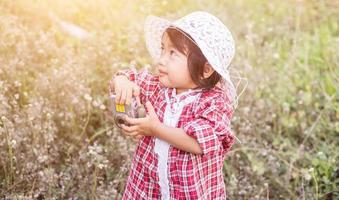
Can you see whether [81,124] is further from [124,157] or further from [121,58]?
[121,58]

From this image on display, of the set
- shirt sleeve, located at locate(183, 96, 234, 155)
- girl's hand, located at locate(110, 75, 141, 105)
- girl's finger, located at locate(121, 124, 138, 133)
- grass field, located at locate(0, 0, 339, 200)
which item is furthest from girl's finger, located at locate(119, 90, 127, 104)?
grass field, located at locate(0, 0, 339, 200)

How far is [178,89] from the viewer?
277 cm

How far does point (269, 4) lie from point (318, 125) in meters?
2.14

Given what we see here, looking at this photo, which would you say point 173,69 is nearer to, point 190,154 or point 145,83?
point 145,83

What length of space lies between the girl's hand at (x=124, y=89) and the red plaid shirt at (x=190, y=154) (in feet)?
0.29

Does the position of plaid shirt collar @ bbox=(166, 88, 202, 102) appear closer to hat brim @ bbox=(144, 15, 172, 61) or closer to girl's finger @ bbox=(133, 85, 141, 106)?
girl's finger @ bbox=(133, 85, 141, 106)

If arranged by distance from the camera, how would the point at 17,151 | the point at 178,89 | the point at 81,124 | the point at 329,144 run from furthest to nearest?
the point at 329,144, the point at 81,124, the point at 17,151, the point at 178,89

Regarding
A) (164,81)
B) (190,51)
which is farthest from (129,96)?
(190,51)

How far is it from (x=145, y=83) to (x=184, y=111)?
0.94 ft

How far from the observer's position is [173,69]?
2.64 metres

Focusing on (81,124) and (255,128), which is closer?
(81,124)

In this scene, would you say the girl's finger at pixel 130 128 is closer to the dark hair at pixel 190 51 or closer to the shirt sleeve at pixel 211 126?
the shirt sleeve at pixel 211 126

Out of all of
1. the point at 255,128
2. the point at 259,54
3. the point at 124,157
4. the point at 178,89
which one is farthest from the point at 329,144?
the point at 178,89

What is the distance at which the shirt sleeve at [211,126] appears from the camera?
Result: 254cm
